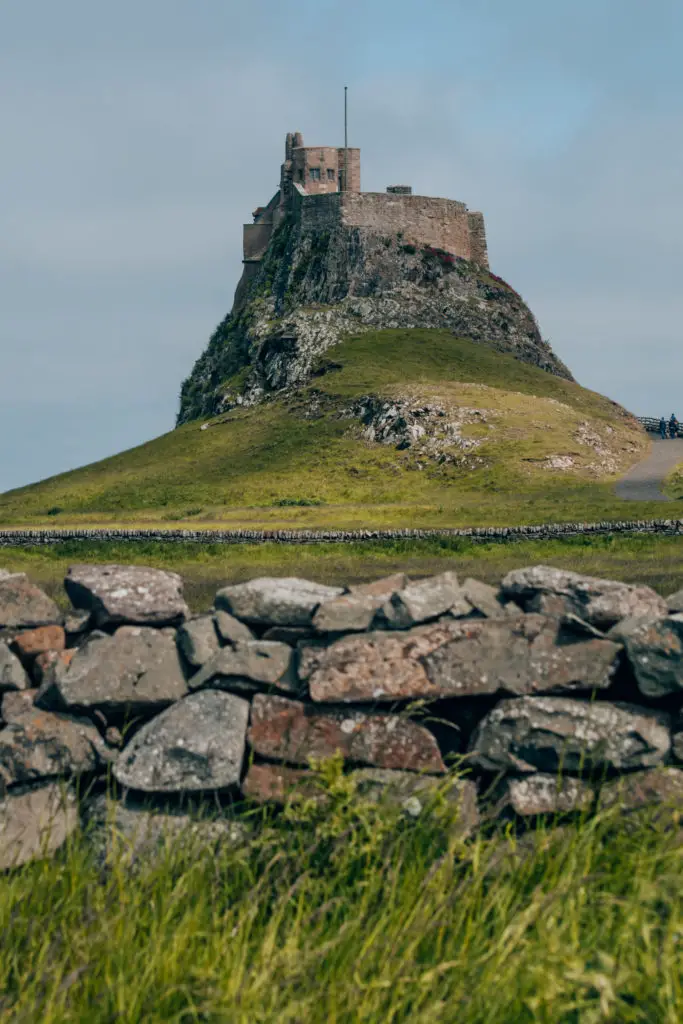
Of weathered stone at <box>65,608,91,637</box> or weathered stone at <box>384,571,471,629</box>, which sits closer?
weathered stone at <box>384,571,471,629</box>

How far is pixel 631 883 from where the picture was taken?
25.0 ft

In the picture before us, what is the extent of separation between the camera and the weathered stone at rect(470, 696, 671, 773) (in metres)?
8.85

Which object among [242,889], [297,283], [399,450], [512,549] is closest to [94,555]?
[512,549]

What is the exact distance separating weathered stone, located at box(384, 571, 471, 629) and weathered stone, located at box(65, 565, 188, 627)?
1.98 metres

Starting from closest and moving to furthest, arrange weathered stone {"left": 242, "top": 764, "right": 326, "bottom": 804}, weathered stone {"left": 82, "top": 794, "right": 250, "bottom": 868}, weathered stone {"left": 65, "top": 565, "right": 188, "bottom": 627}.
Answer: weathered stone {"left": 82, "top": 794, "right": 250, "bottom": 868} → weathered stone {"left": 242, "top": 764, "right": 326, "bottom": 804} → weathered stone {"left": 65, "top": 565, "right": 188, "bottom": 627}

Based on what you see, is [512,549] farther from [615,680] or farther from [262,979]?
[262,979]

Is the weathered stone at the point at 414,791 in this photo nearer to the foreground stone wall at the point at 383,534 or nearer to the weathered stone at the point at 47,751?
the weathered stone at the point at 47,751

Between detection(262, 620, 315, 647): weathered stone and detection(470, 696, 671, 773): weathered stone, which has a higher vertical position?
detection(262, 620, 315, 647): weathered stone

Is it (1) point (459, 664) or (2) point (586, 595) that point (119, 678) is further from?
(2) point (586, 595)

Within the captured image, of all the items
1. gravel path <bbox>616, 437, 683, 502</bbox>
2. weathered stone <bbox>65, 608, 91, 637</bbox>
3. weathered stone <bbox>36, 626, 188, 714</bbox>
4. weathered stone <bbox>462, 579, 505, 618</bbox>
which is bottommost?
weathered stone <bbox>36, 626, 188, 714</bbox>

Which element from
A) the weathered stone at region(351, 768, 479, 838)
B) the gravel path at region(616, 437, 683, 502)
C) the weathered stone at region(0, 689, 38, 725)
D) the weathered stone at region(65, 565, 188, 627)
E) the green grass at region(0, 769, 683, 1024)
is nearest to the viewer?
the green grass at region(0, 769, 683, 1024)

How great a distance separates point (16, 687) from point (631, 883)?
5.47m

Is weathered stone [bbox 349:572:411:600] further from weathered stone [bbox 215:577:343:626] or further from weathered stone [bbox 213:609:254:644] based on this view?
weathered stone [bbox 213:609:254:644]

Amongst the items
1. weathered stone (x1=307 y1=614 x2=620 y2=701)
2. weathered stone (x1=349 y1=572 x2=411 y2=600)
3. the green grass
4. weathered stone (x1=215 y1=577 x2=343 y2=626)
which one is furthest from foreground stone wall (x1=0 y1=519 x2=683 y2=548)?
the green grass
